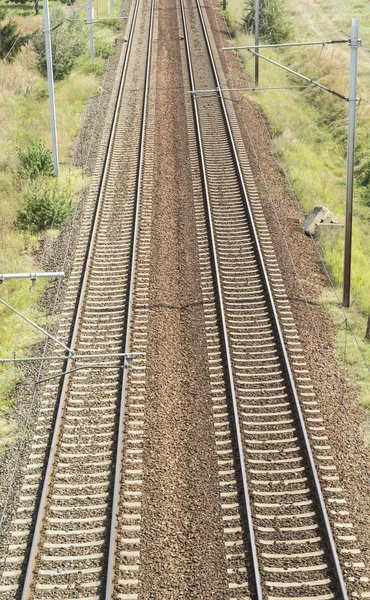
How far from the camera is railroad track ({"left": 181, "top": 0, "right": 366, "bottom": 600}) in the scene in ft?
32.2

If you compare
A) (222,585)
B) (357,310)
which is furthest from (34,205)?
(222,585)

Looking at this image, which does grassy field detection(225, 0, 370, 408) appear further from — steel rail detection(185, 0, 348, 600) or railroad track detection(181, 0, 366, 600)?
railroad track detection(181, 0, 366, 600)

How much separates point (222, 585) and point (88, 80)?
1085 inches

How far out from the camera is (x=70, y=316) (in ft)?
52.1

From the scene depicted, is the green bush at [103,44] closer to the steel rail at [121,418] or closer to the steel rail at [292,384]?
the steel rail at [121,418]

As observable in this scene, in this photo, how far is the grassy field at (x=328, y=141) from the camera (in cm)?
1677

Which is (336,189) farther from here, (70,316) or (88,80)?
(88,80)

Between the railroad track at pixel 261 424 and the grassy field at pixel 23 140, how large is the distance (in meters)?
4.01

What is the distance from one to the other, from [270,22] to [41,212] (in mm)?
28622

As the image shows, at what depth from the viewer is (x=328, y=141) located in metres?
28.9

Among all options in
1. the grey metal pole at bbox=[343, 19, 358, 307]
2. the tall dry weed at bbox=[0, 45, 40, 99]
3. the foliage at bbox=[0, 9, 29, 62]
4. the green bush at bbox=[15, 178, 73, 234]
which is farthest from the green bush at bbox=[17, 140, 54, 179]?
the foliage at bbox=[0, 9, 29, 62]

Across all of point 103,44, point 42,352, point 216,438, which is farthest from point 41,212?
point 103,44

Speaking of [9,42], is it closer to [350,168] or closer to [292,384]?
[350,168]

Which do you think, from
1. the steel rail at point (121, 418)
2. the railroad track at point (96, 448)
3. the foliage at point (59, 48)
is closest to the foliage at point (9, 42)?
the foliage at point (59, 48)
